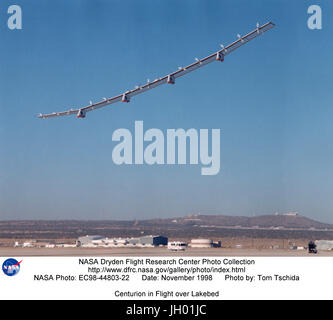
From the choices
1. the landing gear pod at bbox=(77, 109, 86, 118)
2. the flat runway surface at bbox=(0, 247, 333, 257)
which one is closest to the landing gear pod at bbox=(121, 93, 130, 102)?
the landing gear pod at bbox=(77, 109, 86, 118)

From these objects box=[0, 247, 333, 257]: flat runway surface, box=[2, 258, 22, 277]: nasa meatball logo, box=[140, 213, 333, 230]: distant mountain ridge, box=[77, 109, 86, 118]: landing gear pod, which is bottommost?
box=[140, 213, 333, 230]: distant mountain ridge

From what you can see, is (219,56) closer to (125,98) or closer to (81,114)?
(125,98)

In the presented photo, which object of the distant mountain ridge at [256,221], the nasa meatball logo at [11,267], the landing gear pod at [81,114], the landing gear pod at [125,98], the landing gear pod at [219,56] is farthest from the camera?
the distant mountain ridge at [256,221]

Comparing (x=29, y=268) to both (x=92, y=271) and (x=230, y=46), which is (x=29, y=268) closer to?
(x=92, y=271)

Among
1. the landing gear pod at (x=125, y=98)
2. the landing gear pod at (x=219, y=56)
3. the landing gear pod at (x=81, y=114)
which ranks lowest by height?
the landing gear pod at (x=81, y=114)

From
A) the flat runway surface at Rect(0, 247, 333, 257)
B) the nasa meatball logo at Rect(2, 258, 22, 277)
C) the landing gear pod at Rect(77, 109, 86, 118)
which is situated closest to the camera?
the nasa meatball logo at Rect(2, 258, 22, 277)

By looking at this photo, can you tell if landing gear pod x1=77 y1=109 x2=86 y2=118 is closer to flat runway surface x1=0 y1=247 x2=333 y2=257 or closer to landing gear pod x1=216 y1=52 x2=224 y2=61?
landing gear pod x1=216 y1=52 x2=224 y2=61

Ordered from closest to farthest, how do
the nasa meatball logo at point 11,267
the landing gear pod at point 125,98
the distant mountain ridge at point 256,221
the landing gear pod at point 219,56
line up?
the nasa meatball logo at point 11,267 < the landing gear pod at point 219,56 < the landing gear pod at point 125,98 < the distant mountain ridge at point 256,221

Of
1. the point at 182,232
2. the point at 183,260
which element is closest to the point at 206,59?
the point at 183,260

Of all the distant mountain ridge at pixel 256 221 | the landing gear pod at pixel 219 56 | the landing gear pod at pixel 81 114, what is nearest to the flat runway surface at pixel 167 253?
the landing gear pod at pixel 81 114

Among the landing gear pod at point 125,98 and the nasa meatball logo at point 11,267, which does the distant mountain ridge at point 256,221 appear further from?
the nasa meatball logo at point 11,267
